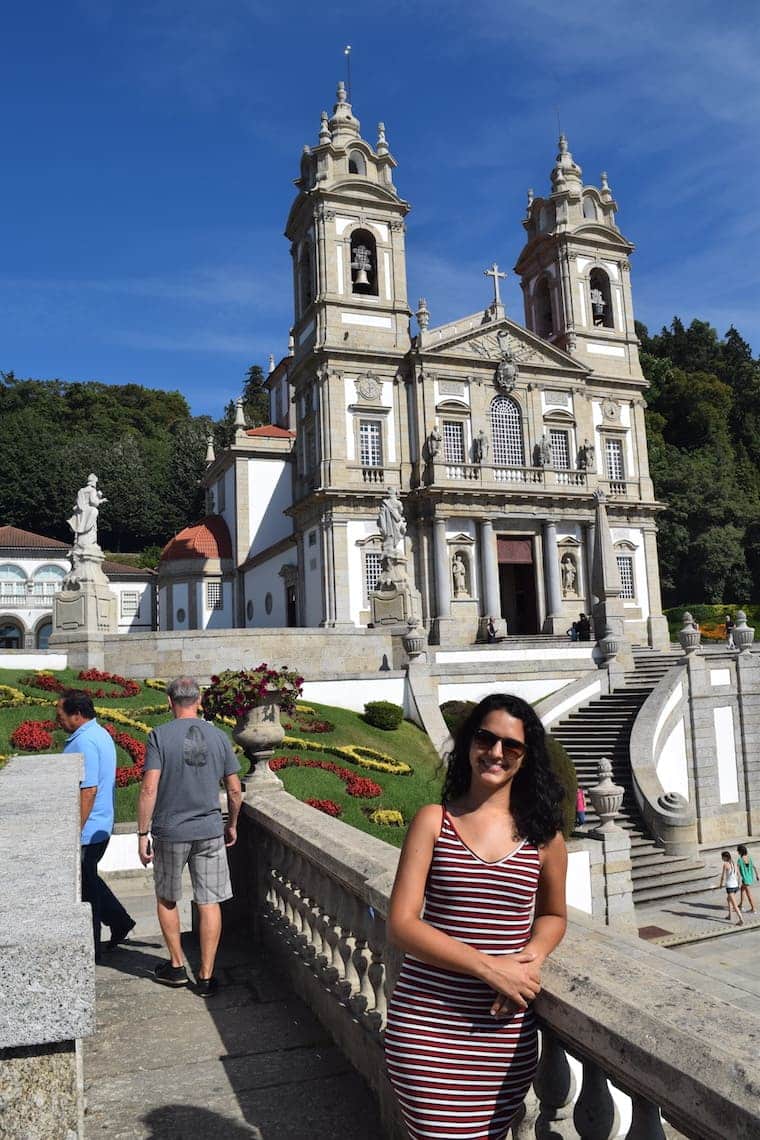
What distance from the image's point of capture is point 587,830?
14914 mm

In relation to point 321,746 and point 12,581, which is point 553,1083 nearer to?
point 321,746

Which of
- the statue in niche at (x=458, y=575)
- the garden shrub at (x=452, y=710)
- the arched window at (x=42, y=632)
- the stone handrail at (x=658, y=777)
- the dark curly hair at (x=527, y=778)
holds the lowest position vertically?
the stone handrail at (x=658, y=777)

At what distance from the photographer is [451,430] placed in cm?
3569

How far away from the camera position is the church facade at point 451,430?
33.8 meters

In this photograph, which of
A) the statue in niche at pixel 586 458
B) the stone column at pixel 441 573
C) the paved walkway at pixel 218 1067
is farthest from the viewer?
the statue in niche at pixel 586 458

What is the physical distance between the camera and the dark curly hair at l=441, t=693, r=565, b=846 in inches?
111

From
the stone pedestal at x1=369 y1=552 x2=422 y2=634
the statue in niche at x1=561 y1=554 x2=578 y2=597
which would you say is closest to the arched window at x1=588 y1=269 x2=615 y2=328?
the statue in niche at x1=561 y1=554 x2=578 y2=597

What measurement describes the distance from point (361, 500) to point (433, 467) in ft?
10.2

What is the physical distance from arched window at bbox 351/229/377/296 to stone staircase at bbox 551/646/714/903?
1926 cm

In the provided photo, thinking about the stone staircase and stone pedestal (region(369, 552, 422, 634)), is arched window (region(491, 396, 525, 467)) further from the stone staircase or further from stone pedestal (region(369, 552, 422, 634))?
stone pedestal (region(369, 552, 422, 634))

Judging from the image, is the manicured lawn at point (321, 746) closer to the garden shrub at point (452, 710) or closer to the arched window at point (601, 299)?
the garden shrub at point (452, 710)

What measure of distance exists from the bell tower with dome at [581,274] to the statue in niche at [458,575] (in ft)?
39.8

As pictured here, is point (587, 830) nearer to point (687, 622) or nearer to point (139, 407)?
point (687, 622)

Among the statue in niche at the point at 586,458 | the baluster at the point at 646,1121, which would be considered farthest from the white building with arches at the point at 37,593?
the baluster at the point at 646,1121
